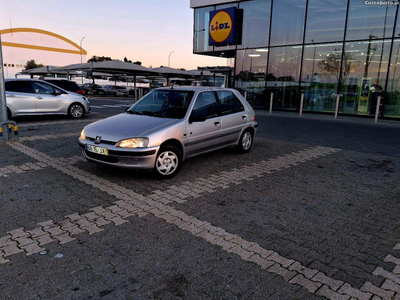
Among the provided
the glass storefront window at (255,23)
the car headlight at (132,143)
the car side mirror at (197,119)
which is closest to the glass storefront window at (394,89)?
the glass storefront window at (255,23)

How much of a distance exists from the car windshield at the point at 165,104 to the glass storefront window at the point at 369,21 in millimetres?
16058

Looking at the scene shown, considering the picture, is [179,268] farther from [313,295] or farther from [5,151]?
[5,151]

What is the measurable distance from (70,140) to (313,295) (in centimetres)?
780

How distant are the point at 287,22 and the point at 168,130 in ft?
60.6

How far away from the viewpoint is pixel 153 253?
3.15m

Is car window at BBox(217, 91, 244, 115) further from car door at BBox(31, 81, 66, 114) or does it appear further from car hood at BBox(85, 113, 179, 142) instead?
car door at BBox(31, 81, 66, 114)

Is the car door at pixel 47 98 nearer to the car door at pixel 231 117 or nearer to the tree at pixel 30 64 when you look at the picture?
the car door at pixel 231 117

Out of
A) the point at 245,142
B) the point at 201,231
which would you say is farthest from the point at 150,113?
the point at 201,231

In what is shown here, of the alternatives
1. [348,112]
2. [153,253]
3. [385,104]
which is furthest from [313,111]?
[153,253]

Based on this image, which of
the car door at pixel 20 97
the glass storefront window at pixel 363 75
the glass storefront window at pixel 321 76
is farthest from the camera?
the glass storefront window at pixel 321 76

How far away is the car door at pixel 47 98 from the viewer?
39.2 feet

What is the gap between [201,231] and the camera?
3.64 meters

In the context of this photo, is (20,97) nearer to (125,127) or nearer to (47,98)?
(47,98)

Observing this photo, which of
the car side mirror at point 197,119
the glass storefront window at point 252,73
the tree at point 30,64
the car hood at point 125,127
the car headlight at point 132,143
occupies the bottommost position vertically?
the car headlight at point 132,143
